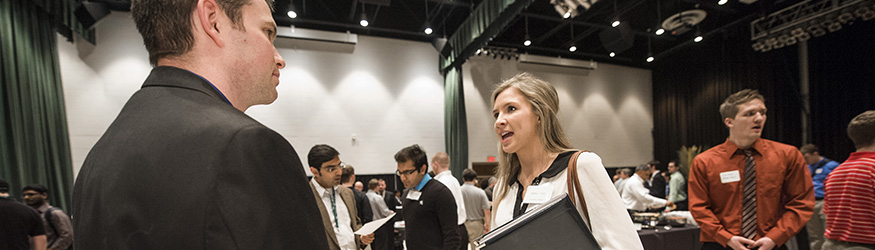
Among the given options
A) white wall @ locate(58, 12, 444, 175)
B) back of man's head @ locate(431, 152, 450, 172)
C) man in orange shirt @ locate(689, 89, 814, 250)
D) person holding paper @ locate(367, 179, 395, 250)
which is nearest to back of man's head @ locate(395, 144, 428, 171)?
person holding paper @ locate(367, 179, 395, 250)

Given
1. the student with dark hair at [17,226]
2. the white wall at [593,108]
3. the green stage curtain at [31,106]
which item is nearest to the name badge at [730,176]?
the student with dark hair at [17,226]

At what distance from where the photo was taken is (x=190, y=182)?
0.45 meters

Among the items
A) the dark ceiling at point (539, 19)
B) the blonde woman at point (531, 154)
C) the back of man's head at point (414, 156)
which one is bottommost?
the back of man's head at point (414, 156)

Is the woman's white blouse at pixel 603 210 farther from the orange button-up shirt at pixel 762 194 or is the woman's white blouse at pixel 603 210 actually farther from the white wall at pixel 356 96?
the white wall at pixel 356 96

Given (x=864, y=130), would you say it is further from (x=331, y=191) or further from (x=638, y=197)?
(x=638, y=197)

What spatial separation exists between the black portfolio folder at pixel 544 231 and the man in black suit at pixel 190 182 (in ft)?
1.53

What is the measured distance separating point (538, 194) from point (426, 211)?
1882 millimetres

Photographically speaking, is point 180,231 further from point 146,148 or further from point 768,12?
point 768,12

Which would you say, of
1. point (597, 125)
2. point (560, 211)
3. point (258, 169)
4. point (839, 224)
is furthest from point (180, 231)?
point (597, 125)

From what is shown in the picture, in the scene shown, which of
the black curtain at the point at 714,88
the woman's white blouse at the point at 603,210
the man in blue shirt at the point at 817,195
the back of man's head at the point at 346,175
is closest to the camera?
the woman's white blouse at the point at 603,210

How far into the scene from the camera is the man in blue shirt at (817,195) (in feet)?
13.9

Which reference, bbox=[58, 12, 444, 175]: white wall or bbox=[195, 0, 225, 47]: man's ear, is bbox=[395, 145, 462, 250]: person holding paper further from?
bbox=[58, 12, 444, 175]: white wall

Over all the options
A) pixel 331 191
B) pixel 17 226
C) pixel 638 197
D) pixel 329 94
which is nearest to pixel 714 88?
pixel 638 197

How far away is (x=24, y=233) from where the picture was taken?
3.33 metres
